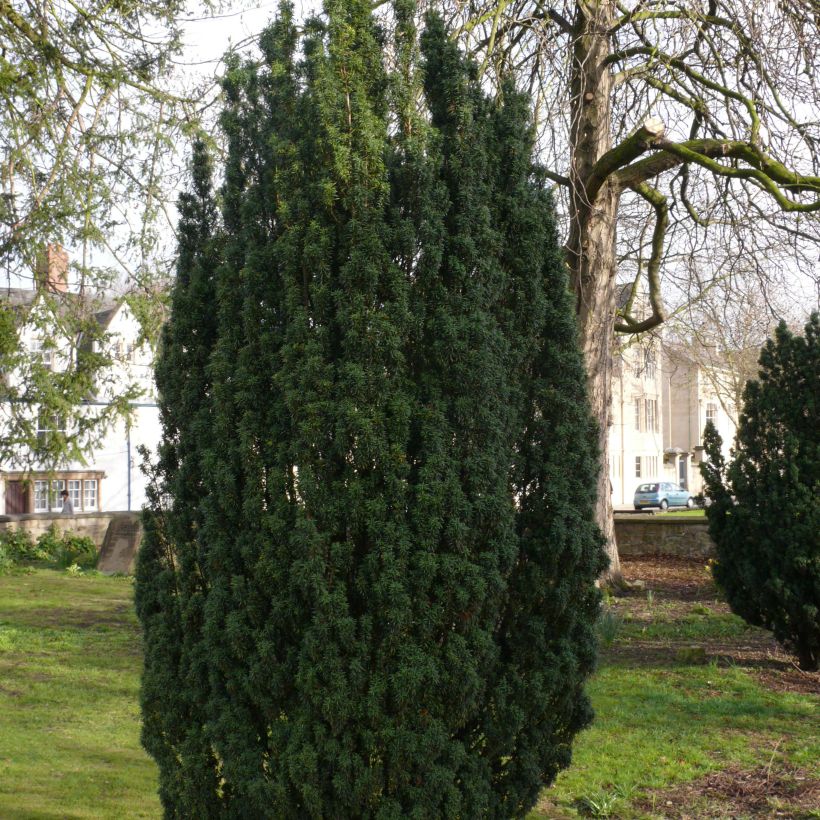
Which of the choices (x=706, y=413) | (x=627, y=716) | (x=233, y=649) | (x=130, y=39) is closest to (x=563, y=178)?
(x=130, y=39)

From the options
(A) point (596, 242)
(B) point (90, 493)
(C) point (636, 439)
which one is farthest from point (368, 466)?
(C) point (636, 439)

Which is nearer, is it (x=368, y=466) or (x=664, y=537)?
(x=368, y=466)

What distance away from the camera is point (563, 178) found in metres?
9.82

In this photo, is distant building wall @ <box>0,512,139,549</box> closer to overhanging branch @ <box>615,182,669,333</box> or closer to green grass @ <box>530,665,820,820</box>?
overhanging branch @ <box>615,182,669,333</box>

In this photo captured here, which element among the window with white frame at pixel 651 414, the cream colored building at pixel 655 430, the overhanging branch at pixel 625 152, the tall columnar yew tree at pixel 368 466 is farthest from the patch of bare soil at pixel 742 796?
the window with white frame at pixel 651 414

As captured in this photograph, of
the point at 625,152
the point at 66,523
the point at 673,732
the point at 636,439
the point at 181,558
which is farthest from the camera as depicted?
the point at 636,439

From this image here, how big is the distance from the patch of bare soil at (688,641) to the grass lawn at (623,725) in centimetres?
3

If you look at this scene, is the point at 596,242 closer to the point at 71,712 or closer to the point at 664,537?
the point at 664,537

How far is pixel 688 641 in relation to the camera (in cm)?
934

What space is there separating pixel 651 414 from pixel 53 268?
4637cm

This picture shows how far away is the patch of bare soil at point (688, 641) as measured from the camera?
7977 mm

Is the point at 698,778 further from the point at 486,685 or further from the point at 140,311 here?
the point at 140,311

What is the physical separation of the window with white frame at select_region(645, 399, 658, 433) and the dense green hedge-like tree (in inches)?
1719

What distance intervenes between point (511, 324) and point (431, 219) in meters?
0.51
